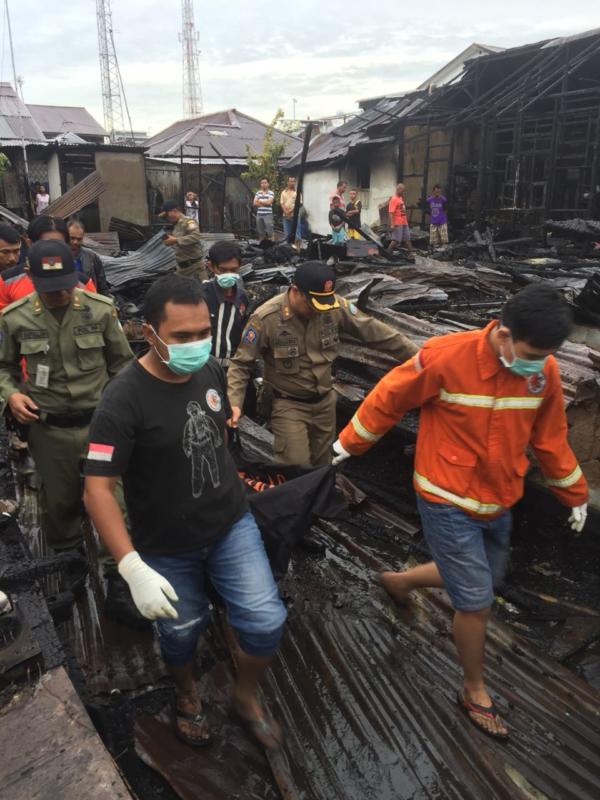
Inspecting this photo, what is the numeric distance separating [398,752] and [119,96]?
63.3 metres

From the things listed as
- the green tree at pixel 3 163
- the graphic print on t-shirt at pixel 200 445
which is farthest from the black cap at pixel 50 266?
the green tree at pixel 3 163

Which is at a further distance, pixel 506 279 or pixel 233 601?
pixel 506 279

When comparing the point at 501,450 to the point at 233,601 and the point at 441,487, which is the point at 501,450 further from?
the point at 233,601

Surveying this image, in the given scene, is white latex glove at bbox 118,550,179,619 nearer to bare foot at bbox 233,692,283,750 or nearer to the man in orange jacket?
bare foot at bbox 233,692,283,750

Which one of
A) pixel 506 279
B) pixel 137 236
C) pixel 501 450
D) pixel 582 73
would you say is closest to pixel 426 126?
pixel 582 73

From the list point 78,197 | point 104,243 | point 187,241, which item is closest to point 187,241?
point 187,241

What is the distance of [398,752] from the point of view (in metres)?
2.39

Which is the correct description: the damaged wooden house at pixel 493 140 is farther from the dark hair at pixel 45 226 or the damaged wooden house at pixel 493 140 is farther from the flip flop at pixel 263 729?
the flip flop at pixel 263 729

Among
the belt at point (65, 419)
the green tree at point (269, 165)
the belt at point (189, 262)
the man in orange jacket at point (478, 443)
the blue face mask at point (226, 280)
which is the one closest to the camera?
the man in orange jacket at point (478, 443)

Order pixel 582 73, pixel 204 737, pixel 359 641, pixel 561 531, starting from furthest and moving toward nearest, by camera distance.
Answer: pixel 582 73 → pixel 561 531 → pixel 359 641 → pixel 204 737

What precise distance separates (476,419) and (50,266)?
2338 mm

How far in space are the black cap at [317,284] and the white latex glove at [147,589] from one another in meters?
2.08

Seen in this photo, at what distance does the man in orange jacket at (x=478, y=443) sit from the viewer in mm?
2361

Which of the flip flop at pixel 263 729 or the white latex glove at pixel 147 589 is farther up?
the white latex glove at pixel 147 589
